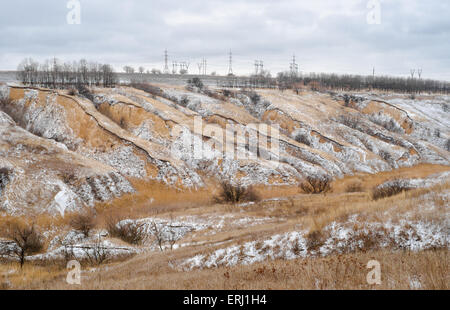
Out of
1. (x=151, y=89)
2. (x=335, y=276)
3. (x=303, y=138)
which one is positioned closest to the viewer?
(x=335, y=276)

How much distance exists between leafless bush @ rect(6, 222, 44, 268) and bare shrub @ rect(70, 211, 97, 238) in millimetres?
2659

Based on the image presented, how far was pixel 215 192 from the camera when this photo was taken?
3672cm

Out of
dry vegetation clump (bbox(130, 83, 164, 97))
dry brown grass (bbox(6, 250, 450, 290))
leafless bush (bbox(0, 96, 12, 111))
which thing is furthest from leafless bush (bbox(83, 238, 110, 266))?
dry vegetation clump (bbox(130, 83, 164, 97))

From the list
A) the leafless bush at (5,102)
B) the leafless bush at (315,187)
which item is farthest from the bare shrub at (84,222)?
the leafless bush at (5,102)

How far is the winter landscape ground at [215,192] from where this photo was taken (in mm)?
9859

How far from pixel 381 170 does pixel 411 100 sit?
55.0m

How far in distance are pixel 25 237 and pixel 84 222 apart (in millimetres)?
5049

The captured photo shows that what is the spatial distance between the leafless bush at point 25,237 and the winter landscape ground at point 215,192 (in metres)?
0.17

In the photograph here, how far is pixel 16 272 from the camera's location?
13648 mm

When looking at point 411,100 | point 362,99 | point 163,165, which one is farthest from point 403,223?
point 411,100

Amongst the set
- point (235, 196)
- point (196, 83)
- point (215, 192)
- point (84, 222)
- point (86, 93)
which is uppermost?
point (196, 83)

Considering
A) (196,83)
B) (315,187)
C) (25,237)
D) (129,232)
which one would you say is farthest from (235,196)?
(196,83)

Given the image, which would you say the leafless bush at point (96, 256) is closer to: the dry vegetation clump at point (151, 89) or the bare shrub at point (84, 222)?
the bare shrub at point (84, 222)

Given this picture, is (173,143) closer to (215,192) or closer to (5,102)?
(215,192)
